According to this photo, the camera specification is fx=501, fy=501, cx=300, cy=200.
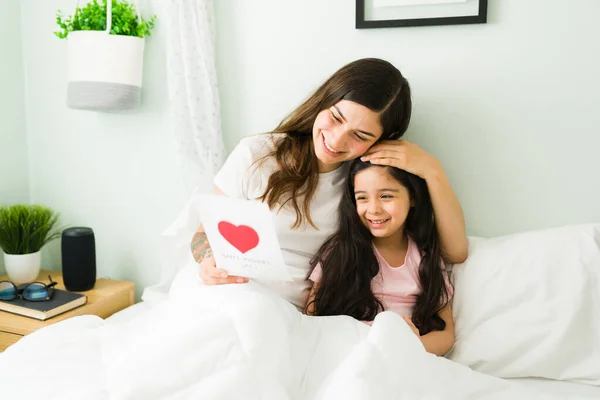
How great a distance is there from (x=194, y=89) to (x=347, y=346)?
3.15 feet

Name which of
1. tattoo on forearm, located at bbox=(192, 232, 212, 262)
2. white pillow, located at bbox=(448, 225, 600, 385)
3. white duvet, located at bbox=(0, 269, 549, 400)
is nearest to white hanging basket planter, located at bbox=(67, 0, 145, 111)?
tattoo on forearm, located at bbox=(192, 232, 212, 262)

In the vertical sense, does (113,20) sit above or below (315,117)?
above

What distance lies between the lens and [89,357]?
112cm

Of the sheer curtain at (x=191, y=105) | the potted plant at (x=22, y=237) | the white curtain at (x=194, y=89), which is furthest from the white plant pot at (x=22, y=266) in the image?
the white curtain at (x=194, y=89)

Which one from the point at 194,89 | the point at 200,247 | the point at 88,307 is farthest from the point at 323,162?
the point at 88,307

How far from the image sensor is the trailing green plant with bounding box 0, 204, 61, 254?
1733 millimetres

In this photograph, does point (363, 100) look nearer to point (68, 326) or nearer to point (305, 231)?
point (305, 231)

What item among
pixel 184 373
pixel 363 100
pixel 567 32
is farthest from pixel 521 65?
pixel 184 373

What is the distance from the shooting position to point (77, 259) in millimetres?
1689

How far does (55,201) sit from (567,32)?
1.86 metres

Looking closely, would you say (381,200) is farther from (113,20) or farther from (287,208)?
(113,20)

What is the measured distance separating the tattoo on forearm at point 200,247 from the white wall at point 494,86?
52 cm

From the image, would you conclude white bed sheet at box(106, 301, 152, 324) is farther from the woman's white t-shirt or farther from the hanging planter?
the hanging planter

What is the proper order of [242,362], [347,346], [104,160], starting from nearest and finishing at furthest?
[242,362] → [347,346] → [104,160]
